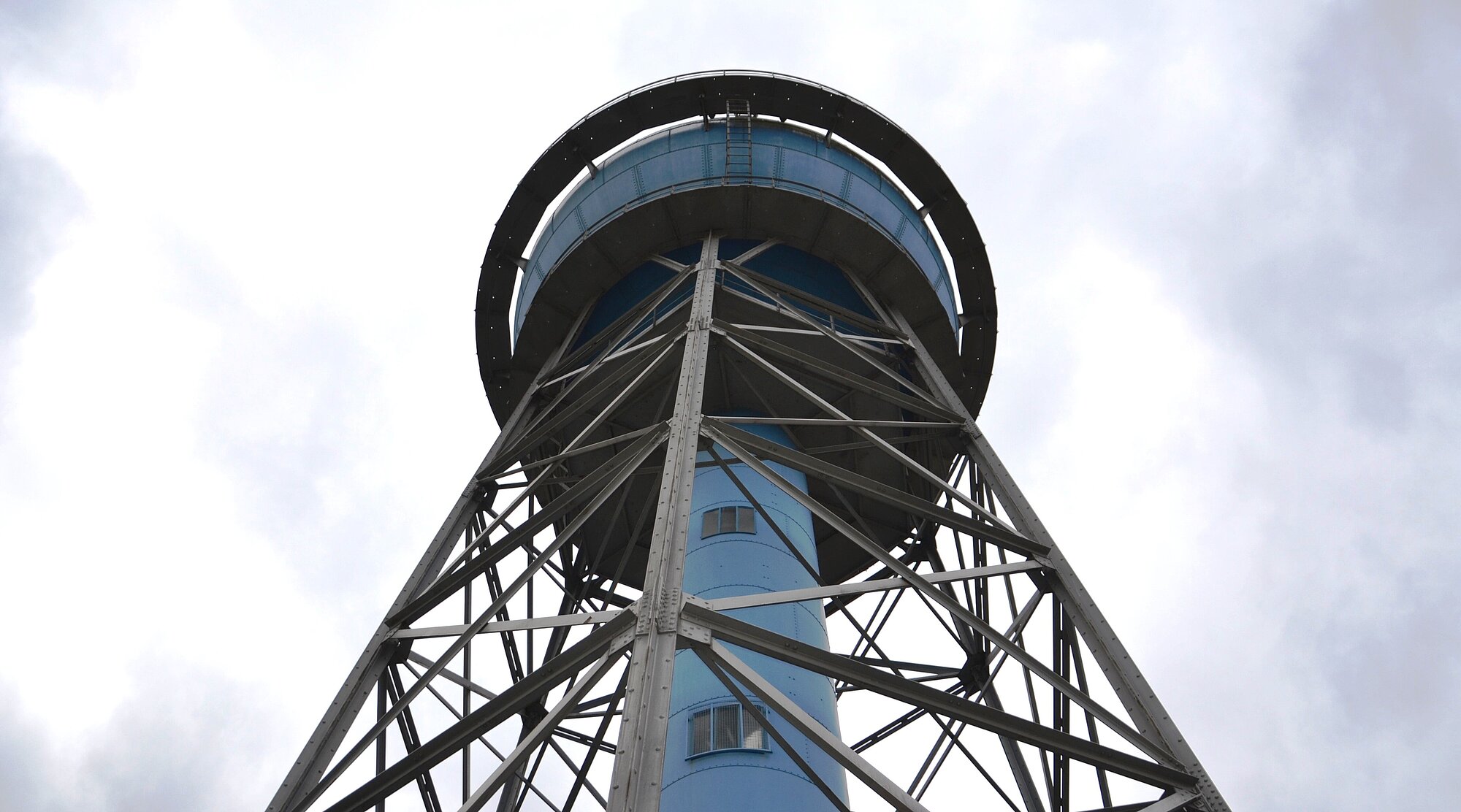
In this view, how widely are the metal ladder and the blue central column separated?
440 cm

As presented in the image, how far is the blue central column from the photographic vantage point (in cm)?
932

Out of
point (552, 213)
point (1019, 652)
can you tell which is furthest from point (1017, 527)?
point (552, 213)

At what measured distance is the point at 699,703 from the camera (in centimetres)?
1017

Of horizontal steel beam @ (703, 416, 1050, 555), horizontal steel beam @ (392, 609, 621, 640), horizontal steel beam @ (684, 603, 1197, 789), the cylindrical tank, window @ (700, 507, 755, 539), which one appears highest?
the cylindrical tank

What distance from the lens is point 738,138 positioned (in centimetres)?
1494

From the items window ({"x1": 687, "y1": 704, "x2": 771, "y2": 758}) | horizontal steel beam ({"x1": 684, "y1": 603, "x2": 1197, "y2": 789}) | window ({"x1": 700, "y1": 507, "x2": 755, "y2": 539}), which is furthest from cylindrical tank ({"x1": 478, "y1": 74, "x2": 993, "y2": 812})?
horizontal steel beam ({"x1": 684, "y1": 603, "x2": 1197, "y2": 789})

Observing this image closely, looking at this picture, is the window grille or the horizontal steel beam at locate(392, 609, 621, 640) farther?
the window grille

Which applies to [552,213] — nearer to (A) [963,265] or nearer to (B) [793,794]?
(A) [963,265]

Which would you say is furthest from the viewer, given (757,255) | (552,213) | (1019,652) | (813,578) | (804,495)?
(552,213)

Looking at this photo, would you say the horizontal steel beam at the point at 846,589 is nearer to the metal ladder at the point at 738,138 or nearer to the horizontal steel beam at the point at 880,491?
the horizontal steel beam at the point at 880,491

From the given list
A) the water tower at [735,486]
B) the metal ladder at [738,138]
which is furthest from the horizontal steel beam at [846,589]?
the metal ladder at [738,138]

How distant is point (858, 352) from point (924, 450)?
10.8 feet

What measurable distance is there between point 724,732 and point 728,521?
3191 millimetres

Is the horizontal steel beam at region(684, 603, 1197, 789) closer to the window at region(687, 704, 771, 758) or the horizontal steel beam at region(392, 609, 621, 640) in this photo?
the horizontal steel beam at region(392, 609, 621, 640)
